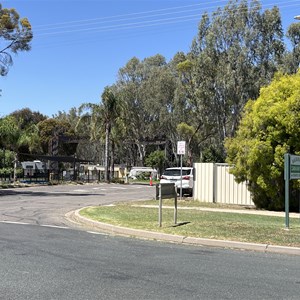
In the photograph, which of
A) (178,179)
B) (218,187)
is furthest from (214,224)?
(178,179)

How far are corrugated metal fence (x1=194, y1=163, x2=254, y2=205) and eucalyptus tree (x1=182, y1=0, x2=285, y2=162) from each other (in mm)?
22536

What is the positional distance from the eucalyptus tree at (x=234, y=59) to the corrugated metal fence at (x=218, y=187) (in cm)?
2254

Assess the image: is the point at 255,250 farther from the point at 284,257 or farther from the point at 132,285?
the point at 132,285

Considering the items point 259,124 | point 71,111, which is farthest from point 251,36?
point 71,111

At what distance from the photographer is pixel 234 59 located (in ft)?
139

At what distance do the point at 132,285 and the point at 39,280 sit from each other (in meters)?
1.41

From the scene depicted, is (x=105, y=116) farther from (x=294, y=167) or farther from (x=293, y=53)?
(x=294, y=167)

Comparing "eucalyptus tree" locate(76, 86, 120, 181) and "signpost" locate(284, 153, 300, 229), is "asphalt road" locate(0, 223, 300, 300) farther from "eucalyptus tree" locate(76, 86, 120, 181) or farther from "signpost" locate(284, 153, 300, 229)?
"eucalyptus tree" locate(76, 86, 120, 181)

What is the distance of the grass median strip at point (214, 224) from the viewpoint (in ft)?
35.9

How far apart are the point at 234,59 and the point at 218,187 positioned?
24.0 m

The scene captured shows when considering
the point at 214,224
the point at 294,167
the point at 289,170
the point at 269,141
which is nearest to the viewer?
the point at 289,170

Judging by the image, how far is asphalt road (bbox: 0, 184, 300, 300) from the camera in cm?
618

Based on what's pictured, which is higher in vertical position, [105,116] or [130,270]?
[105,116]

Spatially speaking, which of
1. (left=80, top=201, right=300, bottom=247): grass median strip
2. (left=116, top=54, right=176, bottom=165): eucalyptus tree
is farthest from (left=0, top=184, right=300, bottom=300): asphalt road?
(left=116, top=54, right=176, bottom=165): eucalyptus tree
